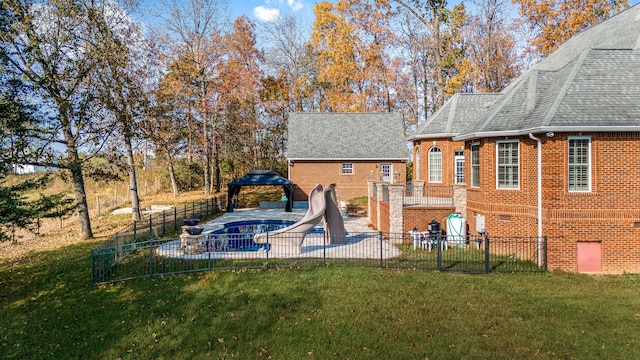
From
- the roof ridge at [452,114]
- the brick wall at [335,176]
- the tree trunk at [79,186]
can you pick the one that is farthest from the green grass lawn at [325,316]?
the brick wall at [335,176]

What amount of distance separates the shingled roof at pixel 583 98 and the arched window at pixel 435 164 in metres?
5.72

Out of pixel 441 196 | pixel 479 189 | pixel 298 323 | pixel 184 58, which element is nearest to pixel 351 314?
pixel 298 323

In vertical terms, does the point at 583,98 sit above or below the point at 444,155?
above

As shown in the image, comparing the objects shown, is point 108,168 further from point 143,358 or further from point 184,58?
point 184,58

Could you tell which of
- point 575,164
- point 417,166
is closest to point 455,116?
point 417,166

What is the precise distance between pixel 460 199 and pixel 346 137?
16.8m

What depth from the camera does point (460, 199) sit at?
17344mm

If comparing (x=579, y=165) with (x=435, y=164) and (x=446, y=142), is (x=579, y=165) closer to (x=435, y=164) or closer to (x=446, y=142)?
(x=446, y=142)

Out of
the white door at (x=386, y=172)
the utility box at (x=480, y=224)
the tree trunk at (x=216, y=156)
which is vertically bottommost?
the utility box at (x=480, y=224)

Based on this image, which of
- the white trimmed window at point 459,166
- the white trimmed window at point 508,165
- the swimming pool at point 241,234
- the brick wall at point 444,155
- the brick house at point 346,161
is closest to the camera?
the white trimmed window at point 508,165

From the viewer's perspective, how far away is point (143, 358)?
779 centimetres

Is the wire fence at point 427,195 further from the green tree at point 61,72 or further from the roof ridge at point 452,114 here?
the green tree at point 61,72

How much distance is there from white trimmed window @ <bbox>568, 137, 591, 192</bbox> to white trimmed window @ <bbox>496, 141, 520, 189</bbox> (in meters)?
1.79

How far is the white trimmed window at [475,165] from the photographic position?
1658cm
